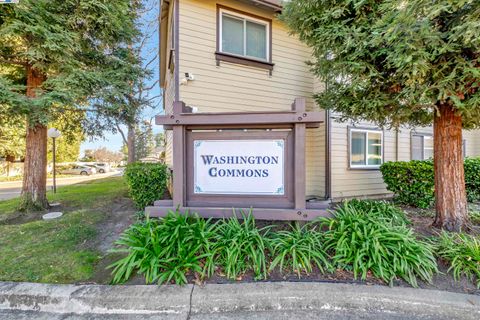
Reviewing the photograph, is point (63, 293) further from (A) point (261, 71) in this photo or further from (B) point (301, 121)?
(A) point (261, 71)

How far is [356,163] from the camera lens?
7195 mm

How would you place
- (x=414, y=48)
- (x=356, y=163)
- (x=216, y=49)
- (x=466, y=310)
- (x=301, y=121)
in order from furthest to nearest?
(x=356, y=163)
(x=216, y=49)
(x=301, y=121)
(x=414, y=48)
(x=466, y=310)

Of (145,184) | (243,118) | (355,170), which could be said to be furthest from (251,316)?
(355,170)

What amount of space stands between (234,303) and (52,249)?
2.91 m

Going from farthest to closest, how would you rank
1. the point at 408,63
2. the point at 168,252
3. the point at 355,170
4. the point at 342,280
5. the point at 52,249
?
the point at 355,170
the point at 52,249
the point at 408,63
the point at 168,252
the point at 342,280

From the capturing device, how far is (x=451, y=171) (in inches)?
145

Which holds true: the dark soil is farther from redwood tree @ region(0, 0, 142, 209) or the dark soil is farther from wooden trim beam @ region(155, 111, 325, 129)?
wooden trim beam @ region(155, 111, 325, 129)

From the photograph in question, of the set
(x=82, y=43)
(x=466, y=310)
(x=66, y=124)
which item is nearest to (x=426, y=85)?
(x=466, y=310)

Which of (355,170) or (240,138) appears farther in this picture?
(355,170)

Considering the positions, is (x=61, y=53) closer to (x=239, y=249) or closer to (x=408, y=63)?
(x=239, y=249)

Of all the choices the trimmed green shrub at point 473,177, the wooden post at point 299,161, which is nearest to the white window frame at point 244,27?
the wooden post at point 299,161

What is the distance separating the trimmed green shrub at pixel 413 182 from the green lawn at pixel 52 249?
6896mm

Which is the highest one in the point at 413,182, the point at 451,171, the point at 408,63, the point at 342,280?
the point at 408,63

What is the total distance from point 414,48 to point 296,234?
2.71 m
